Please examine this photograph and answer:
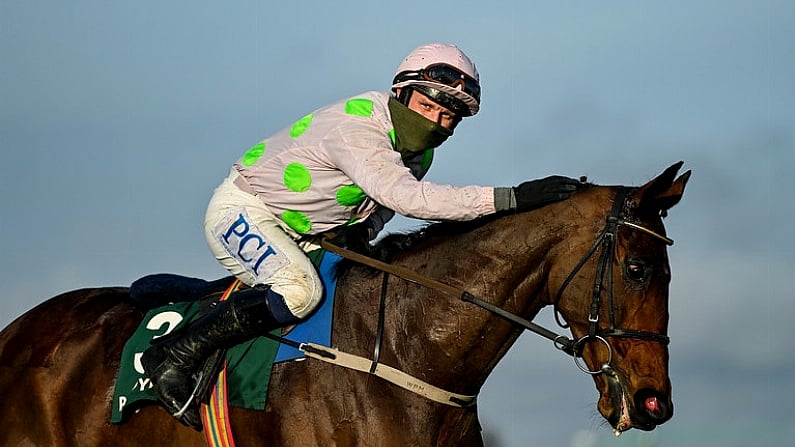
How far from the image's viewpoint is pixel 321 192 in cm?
666

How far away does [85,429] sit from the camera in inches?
283

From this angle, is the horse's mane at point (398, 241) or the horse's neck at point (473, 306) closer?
the horse's neck at point (473, 306)

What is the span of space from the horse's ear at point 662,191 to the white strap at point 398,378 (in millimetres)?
1292

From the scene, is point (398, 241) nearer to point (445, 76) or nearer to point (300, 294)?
point (300, 294)

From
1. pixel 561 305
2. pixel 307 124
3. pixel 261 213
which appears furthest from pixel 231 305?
pixel 561 305

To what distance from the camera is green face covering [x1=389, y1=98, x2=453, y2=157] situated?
21.6ft

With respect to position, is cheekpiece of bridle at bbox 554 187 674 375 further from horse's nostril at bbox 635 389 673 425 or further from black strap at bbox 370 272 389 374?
black strap at bbox 370 272 389 374

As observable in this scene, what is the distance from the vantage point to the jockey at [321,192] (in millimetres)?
6250

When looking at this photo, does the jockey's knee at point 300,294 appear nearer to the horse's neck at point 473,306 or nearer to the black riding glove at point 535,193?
the horse's neck at point 473,306

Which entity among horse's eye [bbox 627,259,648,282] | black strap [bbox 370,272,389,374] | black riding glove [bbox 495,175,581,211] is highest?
black riding glove [bbox 495,175,581,211]

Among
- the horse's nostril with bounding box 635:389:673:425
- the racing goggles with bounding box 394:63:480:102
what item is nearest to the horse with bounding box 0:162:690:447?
the horse's nostril with bounding box 635:389:673:425

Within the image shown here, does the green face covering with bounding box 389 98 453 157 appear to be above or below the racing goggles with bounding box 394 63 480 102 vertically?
below

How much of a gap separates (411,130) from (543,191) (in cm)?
81

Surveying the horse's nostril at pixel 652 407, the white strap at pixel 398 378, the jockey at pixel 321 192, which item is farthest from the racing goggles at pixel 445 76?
the horse's nostril at pixel 652 407
